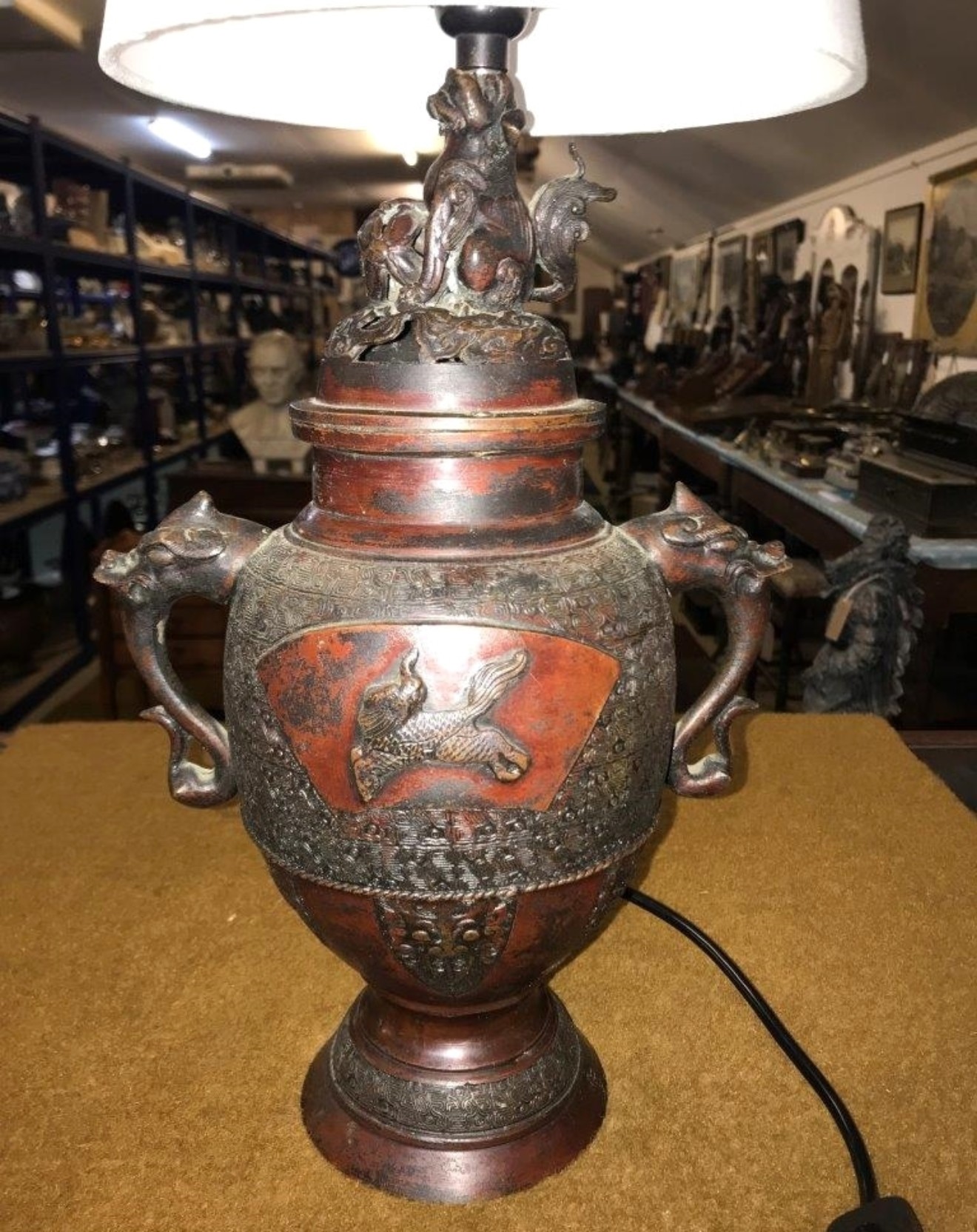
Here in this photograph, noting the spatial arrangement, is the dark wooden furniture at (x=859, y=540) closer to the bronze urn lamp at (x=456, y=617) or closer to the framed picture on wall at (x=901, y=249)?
the framed picture on wall at (x=901, y=249)

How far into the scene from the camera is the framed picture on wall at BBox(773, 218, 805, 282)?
15.5 ft

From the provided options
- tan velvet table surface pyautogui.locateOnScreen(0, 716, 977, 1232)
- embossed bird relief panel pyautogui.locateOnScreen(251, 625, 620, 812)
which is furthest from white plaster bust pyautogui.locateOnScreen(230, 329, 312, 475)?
embossed bird relief panel pyautogui.locateOnScreen(251, 625, 620, 812)

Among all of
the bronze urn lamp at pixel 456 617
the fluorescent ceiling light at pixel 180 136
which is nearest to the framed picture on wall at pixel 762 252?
the fluorescent ceiling light at pixel 180 136

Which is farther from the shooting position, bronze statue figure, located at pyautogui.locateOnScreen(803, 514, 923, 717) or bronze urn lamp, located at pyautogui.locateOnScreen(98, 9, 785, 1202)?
bronze statue figure, located at pyautogui.locateOnScreen(803, 514, 923, 717)

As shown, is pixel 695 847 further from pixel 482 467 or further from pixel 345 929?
pixel 482 467

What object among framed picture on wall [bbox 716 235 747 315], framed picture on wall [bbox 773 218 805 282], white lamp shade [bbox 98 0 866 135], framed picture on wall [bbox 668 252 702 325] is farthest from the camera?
framed picture on wall [bbox 668 252 702 325]

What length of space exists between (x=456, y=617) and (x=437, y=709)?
0.24 feet

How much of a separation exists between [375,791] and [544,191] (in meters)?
0.53

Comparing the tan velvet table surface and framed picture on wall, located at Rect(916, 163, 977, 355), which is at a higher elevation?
framed picture on wall, located at Rect(916, 163, 977, 355)

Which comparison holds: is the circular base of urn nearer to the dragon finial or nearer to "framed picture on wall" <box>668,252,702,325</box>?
the dragon finial

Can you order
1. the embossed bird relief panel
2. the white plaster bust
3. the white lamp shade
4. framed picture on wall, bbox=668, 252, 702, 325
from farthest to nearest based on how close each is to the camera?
framed picture on wall, bbox=668, 252, 702, 325
the white plaster bust
the white lamp shade
the embossed bird relief panel

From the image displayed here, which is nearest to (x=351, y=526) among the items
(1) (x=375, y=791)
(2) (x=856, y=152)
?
(1) (x=375, y=791)

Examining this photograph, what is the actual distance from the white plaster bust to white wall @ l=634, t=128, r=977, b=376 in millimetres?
2189

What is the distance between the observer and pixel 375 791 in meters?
0.81
